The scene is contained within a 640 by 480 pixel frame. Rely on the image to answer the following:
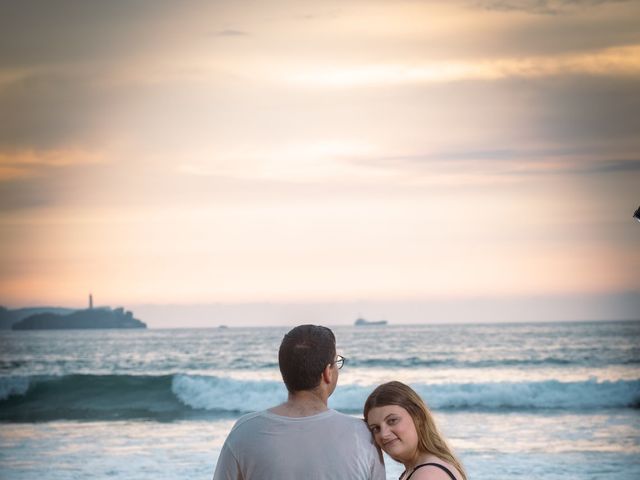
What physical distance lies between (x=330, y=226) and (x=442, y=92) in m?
6.19

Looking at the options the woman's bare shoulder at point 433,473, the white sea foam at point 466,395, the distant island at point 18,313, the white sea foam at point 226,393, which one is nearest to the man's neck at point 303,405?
the woman's bare shoulder at point 433,473

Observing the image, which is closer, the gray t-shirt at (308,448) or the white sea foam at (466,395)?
the gray t-shirt at (308,448)

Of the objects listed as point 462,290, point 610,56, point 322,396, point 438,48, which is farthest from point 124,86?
point 322,396

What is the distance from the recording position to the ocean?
11.8 meters

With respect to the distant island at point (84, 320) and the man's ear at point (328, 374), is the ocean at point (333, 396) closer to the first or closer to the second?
the distant island at point (84, 320)

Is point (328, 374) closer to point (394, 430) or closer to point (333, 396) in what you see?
point (394, 430)

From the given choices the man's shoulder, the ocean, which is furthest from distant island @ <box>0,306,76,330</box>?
the man's shoulder

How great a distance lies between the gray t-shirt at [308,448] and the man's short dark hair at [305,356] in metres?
0.10

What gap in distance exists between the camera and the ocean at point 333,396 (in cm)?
1183

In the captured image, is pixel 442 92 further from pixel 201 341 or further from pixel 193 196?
pixel 201 341

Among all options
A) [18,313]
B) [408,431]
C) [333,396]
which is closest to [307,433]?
[408,431]

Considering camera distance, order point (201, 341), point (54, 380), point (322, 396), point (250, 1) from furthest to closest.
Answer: point (201, 341) → point (54, 380) → point (250, 1) → point (322, 396)

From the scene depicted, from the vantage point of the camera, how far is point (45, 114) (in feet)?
70.3

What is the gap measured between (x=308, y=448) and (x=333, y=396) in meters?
16.9
